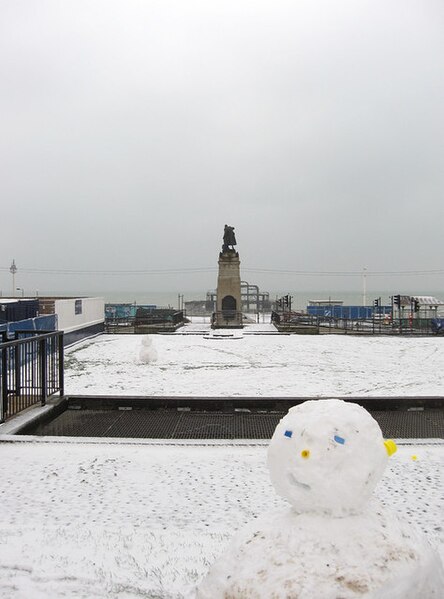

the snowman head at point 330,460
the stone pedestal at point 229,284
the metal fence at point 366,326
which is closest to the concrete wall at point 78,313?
the metal fence at point 366,326

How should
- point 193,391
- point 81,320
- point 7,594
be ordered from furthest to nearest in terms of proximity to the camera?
1. point 81,320
2. point 193,391
3. point 7,594

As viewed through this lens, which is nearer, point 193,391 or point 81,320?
point 193,391

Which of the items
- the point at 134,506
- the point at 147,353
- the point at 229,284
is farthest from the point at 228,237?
the point at 134,506

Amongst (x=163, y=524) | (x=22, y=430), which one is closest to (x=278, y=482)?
(x=163, y=524)

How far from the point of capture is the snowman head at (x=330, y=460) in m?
2.55

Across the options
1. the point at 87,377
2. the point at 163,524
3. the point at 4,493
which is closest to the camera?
the point at 163,524

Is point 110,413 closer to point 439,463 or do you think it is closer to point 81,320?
point 439,463

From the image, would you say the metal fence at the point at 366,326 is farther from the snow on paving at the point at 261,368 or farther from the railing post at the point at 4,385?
the railing post at the point at 4,385

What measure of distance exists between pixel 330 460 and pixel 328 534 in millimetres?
366

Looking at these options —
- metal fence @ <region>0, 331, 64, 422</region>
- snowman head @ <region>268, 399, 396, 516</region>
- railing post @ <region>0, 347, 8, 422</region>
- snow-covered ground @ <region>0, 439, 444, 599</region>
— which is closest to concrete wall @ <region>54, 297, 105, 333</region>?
metal fence @ <region>0, 331, 64, 422</region>

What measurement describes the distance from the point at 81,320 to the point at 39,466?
17.8 meters

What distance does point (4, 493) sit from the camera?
4.79m

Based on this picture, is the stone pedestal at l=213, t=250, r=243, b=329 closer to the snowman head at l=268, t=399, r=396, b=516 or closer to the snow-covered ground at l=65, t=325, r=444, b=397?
the snow-covered ground at l=65, t=325, r=444, b=397

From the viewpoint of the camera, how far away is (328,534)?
98.5 inches
